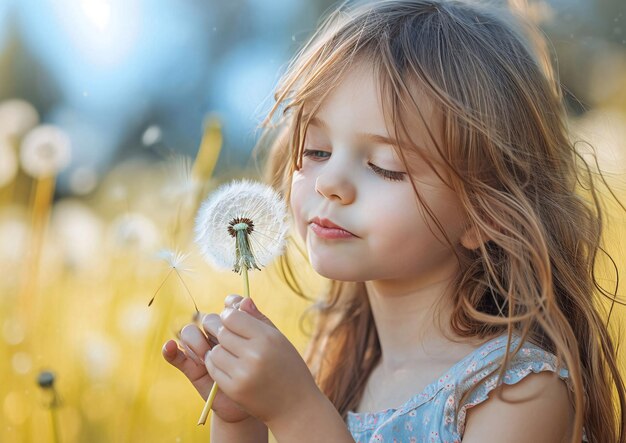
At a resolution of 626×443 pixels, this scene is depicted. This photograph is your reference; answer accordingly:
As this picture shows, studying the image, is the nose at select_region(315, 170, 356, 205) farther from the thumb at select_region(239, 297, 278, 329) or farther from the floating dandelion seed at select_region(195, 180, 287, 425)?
the thumb at select_region(239, 297, 278, 329)

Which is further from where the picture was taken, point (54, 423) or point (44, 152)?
point (44, 152)

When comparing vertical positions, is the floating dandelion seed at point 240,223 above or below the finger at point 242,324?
above

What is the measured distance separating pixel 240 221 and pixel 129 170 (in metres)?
1.26

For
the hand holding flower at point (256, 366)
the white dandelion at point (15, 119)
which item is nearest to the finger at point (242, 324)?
the hand holding flower at point (256, 366)

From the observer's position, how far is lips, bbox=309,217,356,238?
3.14 feet

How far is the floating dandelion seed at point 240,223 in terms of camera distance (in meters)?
0.91

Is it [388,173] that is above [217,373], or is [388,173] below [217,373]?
above

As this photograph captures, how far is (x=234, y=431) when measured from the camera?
1.03 meters

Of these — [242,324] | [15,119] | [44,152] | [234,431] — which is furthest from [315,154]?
[15,119]

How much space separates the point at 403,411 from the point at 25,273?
797 mm

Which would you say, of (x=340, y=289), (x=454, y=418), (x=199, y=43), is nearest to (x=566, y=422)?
(x=454, y=418)

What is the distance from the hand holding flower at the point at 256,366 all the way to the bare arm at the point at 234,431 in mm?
172

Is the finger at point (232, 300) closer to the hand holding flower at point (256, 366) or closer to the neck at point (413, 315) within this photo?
the hand holding flower at point (256, 366)

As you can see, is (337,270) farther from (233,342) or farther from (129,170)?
(129,170)
